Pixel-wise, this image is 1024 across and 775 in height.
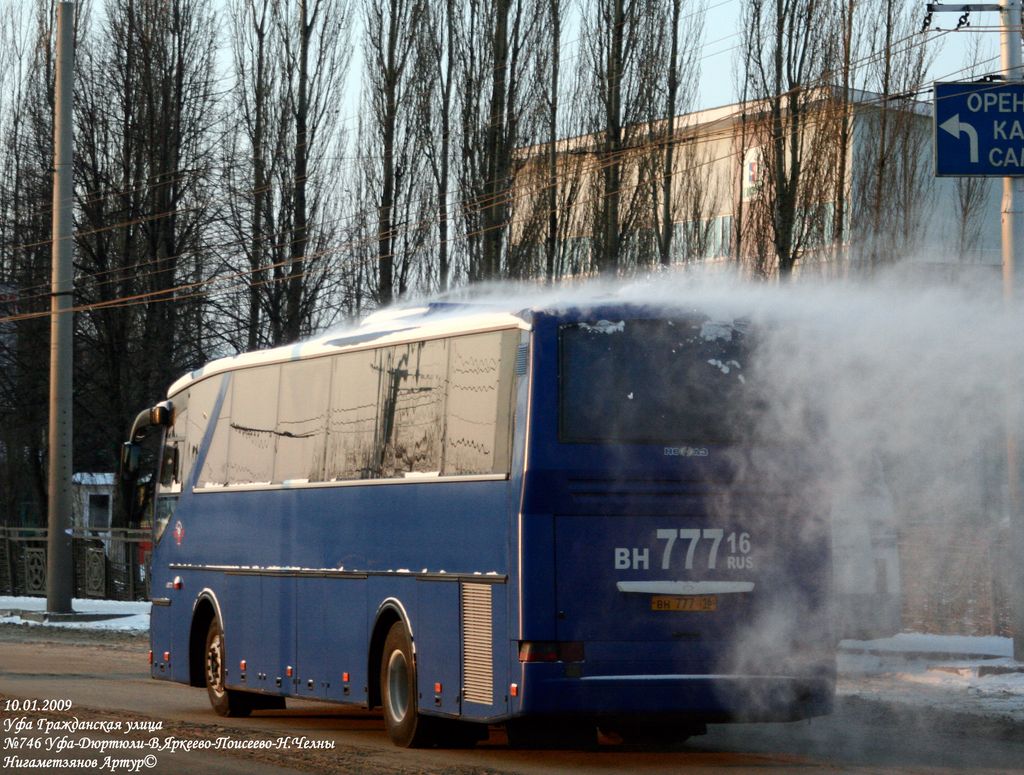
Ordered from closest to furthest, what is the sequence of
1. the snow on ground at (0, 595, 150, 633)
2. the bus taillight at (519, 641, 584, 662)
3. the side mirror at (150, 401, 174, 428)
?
the bus taillight at (519, 641, 584, 662)
the side mirror at (150, 401, 174, 428)
the snow on ground at (0, 595, 150, 633)

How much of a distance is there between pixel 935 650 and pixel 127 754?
10446 millimetres

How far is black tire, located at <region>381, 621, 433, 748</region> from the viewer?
510 inches

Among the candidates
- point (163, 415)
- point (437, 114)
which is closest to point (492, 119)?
point (437, 114)

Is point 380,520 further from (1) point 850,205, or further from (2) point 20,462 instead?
(2) point 20,462

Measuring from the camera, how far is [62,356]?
30688 mm

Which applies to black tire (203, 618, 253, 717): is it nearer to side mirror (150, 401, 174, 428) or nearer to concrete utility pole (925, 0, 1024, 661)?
side mirror (150, 401, 174, 428)

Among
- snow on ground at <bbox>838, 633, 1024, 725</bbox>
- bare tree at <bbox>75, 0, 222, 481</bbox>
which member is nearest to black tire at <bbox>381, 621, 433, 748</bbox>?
snow on ground at <bbox>838, 633, 1024, 725</bbox>

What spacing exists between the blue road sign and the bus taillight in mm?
8739

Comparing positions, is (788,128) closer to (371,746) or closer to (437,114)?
(437,114)

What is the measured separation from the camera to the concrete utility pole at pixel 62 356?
30484mm

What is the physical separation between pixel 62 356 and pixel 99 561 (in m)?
7.36

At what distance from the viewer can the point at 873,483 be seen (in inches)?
750

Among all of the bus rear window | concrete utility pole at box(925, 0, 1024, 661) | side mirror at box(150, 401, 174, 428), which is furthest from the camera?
side mirror at box(150, 401, 174, 428)

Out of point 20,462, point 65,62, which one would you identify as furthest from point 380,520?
point 20,462
